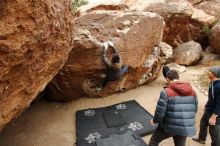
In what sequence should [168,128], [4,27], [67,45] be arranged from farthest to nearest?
[67,45]
[168,128]
[4,27]

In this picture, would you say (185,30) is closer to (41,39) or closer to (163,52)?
(163,52)

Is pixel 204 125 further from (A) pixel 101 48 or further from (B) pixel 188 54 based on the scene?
(B) pixel 188 54

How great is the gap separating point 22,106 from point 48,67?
844 mm

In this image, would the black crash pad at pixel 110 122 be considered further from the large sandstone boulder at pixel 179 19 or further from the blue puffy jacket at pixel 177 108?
the large sandstone boulder at pixel 179 19

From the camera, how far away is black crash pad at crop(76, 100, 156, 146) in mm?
6715

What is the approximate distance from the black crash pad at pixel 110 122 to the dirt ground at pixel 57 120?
208 millimetres

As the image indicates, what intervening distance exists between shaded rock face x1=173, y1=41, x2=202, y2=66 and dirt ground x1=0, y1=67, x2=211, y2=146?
3.31 m

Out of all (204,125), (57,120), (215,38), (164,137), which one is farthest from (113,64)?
(215,38)

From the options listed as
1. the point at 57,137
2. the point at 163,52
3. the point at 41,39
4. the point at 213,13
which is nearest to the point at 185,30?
the point at 213,13

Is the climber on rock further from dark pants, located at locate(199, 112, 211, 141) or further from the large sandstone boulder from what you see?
the large sandstone boulder

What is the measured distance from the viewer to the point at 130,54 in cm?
859

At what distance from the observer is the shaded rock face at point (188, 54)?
500 inches

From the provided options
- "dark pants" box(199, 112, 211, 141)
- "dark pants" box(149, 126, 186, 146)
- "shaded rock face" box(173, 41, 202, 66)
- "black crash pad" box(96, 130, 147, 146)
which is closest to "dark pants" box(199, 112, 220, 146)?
"dark pants" box(199, 112, 211, 141)

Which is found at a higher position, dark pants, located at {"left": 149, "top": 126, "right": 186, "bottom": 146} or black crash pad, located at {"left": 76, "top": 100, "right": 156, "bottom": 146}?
dark pants, located at {"left": 149, "top": 126, "right": 186, "bottom": 146}
